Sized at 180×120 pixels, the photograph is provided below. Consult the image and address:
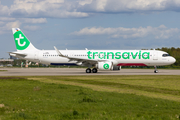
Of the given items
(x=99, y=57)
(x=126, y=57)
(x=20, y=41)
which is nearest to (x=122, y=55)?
(x=126, y=57)

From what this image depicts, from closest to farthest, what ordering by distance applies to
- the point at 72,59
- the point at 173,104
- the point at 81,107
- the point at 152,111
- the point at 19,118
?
the point at 19,118, the point at 152,111, the point at 81,107, the point at 173,104, the point at 72,59

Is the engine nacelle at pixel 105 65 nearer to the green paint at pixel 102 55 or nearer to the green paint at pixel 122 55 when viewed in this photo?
the green paint at pixel 122 55

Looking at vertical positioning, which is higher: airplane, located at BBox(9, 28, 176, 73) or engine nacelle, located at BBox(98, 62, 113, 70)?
airplane, located at BBox(9, 28, 176, 73)

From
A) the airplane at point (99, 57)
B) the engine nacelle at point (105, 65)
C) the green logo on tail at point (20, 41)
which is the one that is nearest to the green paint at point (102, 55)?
the airplane at point (99, 57)

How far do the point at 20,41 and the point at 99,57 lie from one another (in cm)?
1640

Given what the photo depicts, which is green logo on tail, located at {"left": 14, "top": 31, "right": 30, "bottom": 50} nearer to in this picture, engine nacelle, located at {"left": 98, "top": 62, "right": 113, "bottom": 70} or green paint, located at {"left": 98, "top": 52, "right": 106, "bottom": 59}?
green paint, located at {"left": 98, "top": 52, "right": 106, "bottom": 59}

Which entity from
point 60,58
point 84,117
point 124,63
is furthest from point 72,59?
point 84,117

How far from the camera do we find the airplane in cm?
4372

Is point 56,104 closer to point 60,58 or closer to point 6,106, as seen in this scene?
point 6,106

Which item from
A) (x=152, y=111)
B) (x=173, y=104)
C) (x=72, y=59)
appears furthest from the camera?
(x=72, y=59)

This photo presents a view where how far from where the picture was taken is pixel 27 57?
158 ft

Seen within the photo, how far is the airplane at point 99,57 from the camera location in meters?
43.7

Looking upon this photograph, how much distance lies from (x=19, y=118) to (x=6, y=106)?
291cm

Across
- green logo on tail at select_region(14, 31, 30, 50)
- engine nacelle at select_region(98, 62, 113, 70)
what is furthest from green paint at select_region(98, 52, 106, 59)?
green logo on tail at select_region(14, 31, 30, 50)
